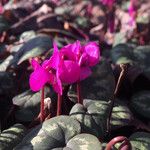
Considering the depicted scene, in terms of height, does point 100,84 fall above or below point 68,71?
below

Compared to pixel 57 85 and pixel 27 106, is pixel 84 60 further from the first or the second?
pixel 27 106

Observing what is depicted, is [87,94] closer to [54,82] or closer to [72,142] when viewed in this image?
[54,82]

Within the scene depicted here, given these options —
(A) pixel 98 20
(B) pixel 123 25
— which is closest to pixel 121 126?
(B) pixel 123 25

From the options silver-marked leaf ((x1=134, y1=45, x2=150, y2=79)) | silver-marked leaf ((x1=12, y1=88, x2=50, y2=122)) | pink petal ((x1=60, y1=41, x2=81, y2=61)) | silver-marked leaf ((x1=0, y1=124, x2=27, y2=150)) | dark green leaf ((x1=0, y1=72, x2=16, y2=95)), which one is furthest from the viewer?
silver-marked leaf ((x1=134, y1=45, x2=150, y2=79))

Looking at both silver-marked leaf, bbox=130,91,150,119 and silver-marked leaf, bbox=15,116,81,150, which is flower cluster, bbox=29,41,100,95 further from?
silver-marked leaf, bbox=130,91,150,119

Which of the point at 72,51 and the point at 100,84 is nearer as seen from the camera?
the point at 72,51

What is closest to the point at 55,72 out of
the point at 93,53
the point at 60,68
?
the point at 60,68

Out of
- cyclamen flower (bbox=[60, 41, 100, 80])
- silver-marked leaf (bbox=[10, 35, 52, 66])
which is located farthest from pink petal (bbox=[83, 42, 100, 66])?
silver-marked leaf (bbox=[10, 35, 52, 66])

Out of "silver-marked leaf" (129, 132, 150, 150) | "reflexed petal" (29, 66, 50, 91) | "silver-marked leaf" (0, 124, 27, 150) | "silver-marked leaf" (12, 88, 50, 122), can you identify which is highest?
"reflexed petal" (29, 66, 50, 91)
